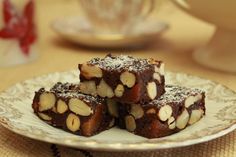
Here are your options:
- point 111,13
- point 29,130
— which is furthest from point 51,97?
point 111,13

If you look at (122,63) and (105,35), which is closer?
(122,63)

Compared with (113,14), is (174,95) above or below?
below

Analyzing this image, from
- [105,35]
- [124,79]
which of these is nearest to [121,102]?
[124,79]

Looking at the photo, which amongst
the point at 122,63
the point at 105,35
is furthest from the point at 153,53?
the point at 122,63

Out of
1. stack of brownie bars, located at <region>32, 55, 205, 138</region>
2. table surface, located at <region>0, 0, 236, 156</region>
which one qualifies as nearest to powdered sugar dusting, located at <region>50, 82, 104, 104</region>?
stack of brownie bars, located at <region>32, 55, 205, 138</region>

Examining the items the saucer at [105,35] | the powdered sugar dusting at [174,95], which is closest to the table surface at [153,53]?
the saucer at [105,35]

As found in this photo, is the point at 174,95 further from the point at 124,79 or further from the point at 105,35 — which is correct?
the point at 105,35

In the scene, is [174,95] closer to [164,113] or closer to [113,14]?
[164,113]
